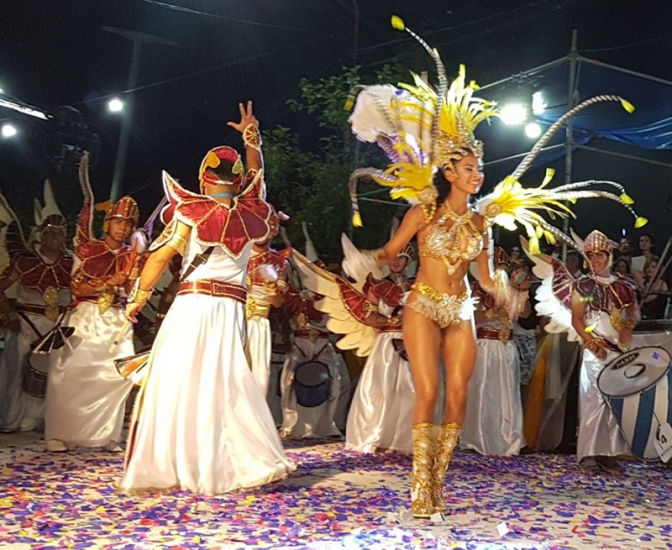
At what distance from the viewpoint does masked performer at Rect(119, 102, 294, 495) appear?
A: 4.17 metres

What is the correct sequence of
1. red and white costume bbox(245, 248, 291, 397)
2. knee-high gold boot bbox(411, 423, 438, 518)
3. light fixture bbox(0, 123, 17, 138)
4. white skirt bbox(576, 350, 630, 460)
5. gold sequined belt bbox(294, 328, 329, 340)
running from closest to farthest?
knee-high gold boot bbox(411, 423, 438, 518)
white skirt bbox(576, 350, 630, 460)
red and white costume bbox(245, 248, 291, 397)
gold sequined belt bbox(294, 328, 329, 340)
light fixture bbox(0, 123, 17, 138)

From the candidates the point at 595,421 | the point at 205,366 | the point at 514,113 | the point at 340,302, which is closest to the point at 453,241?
the point at 205,366

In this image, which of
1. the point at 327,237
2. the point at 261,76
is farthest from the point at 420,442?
the point at 261,76

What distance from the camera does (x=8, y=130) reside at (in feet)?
40.7

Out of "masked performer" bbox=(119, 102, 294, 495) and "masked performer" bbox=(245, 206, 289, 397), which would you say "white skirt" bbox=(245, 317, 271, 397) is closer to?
"masked performer" bbox=(245, 206, 289, 397)

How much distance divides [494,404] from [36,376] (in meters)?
4.30

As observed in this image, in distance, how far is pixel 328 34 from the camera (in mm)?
13742

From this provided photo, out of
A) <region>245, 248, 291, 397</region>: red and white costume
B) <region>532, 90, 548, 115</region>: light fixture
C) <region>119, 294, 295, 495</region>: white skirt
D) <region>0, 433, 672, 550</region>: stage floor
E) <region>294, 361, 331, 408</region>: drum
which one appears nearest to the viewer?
<region>0, 433, 672, 550</region>: stage floor

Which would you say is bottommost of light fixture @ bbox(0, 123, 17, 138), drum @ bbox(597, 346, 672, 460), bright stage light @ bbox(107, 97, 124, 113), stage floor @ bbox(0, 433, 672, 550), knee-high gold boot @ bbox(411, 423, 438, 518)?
stage floor @ bbox(0, 433, 672, 550)

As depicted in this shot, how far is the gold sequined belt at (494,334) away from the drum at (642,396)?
1.98m

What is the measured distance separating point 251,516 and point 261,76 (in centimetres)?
1224

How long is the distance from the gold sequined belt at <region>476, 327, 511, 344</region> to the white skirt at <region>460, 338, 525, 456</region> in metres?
0.03

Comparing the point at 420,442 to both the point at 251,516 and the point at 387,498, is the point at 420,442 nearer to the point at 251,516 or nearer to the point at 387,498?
the point at 387,498

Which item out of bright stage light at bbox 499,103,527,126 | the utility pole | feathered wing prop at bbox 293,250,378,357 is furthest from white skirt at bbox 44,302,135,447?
the utility pole
